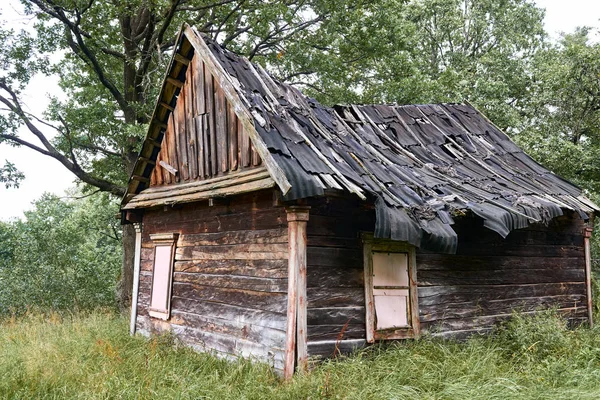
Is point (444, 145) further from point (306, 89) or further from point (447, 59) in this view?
point (447, 59)

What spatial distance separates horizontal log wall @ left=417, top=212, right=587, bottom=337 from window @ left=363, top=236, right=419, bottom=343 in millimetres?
232

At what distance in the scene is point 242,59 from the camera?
836 cm

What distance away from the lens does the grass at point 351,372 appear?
533cm

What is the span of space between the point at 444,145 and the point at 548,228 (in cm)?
256

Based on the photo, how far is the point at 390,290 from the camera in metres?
7.14

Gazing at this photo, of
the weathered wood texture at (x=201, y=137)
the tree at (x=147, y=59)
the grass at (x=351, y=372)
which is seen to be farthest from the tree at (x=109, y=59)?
the grass at (x=351, y=372)

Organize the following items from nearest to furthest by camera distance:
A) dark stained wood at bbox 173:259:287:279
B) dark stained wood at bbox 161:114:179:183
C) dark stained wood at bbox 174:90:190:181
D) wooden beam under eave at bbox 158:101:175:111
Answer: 1. dark stained wood at bbox 173:259:287:279
2. dark stained wood at bbox 174:90:190:181
3. dark stained wood at bbox 161:114:179:183
4. wooden beam under eave at bbox 158:101:175:111

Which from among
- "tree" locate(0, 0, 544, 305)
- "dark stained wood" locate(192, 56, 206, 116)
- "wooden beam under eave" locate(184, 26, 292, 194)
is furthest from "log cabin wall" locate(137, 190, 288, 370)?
"tree" locate(0, 0, 544, 305)

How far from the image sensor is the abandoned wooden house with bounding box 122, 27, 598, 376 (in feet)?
20.6

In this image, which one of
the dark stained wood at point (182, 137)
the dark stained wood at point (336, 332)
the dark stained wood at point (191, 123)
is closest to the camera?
the dark stained wood at point (336, 332)

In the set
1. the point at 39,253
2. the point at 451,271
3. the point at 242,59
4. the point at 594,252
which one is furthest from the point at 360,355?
the point at 594,252

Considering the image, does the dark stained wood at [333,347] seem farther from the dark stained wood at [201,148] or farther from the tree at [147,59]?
the tree at [147,59]

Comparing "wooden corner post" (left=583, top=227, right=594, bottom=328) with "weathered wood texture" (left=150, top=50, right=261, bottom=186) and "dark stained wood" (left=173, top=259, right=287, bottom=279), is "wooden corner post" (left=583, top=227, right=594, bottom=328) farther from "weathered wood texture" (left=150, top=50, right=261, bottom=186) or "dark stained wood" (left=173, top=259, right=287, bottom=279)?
"weathered wood texture" (left=150, top=50, right=261, bottom=186)

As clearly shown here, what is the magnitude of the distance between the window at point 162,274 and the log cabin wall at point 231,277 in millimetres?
123
